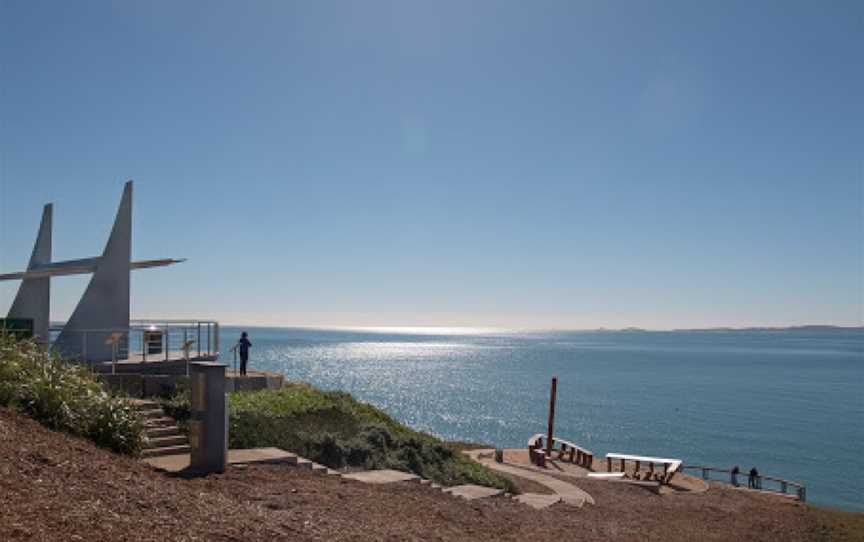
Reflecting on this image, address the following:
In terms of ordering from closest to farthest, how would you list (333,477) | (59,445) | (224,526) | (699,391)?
(224,526)
(59,445)
(333,477)
(699,391)

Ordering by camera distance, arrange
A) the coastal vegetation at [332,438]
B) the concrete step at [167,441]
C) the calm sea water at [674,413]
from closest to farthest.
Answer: the concrete step at [167,441], the coastal vegetation at [332,438], the calm sea water at [674,413]

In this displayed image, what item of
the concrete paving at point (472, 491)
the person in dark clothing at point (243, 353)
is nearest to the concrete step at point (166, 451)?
the concrete paving at point (472, 491)

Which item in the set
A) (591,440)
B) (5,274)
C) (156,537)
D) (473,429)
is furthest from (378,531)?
(473,429)

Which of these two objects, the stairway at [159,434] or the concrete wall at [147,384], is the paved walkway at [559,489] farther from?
the concrete wall at [147,384]

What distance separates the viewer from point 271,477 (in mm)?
9500

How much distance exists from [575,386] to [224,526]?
82553mm

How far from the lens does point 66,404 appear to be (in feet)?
30.6

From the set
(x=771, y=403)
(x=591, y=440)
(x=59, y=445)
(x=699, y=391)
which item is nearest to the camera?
(x=59, y=445)

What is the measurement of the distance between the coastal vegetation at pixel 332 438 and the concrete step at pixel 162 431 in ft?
2.58

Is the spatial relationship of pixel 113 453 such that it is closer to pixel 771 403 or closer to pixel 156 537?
pixel 156 537

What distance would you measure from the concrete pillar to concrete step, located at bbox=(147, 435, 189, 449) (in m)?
1.74

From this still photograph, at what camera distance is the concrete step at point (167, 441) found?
36.5 ft

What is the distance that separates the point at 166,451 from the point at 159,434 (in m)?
0.79

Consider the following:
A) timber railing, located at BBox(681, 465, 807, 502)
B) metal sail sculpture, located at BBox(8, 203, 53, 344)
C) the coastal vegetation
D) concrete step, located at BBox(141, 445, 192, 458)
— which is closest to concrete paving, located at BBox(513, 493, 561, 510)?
the coastal vegetation
